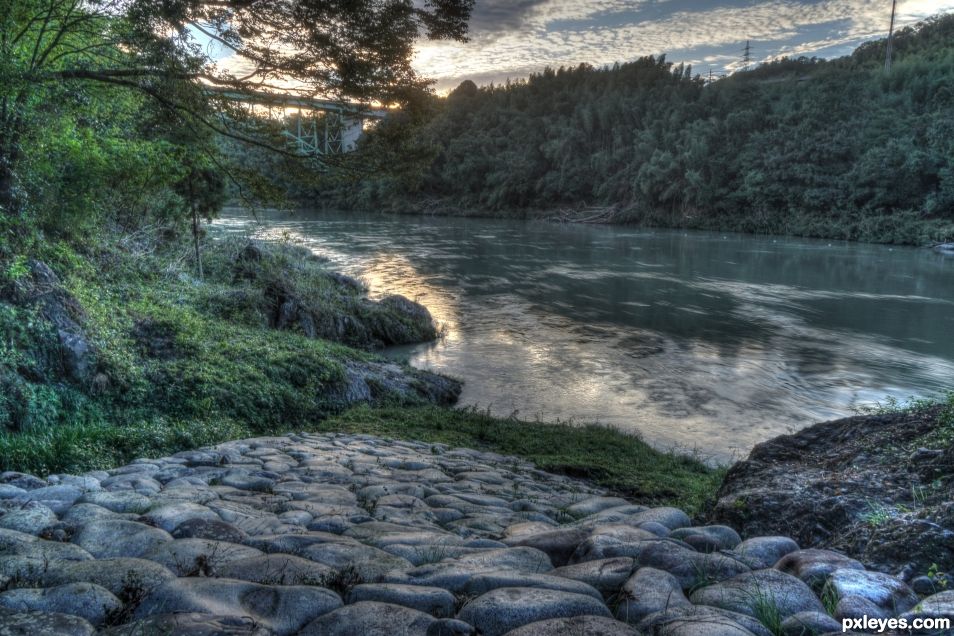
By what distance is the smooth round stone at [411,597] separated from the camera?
2.12 metres

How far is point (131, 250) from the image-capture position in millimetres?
11188

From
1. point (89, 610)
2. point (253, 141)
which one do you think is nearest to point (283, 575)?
point (89, 610)

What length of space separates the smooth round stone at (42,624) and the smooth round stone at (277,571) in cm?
55

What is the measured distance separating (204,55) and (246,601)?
19.5ft

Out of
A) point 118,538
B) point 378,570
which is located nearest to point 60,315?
point 118,538

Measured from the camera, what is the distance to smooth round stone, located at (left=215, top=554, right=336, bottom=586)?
2.33 metres

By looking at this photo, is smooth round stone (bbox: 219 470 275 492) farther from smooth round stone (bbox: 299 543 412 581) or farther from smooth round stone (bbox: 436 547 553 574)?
smooth round stone (bbox: 436 547 553 574)

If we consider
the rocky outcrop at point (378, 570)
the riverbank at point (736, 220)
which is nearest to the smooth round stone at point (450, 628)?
the rocky outcrop at point (378, 570)

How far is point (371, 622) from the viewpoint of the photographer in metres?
1.96

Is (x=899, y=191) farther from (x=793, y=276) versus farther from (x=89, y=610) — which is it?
(x=89, y=610)

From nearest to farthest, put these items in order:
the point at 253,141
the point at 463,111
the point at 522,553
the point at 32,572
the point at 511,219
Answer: the point at 32,572
the point at 522,553
the point at 253,141
the point at 511,219
the point at 463,111

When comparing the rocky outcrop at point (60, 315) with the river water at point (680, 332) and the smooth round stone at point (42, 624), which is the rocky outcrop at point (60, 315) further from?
the river water at point (680, 332)

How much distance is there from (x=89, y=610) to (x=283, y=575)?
637mm

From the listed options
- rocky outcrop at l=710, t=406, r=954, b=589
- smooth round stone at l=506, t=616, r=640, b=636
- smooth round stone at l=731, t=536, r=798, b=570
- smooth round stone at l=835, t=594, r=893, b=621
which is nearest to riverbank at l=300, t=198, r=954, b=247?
rocky outcrop at l=710, t=406, r=954, b=589
